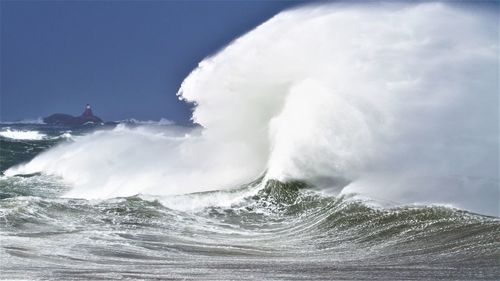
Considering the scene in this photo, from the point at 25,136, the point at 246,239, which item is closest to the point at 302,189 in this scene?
the point at 246,239

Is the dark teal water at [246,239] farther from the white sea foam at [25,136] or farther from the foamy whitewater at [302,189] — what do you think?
the white sea foam at [25,136]

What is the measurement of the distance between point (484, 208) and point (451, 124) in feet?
21.4

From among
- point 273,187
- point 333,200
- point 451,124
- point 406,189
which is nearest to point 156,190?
point 273,187

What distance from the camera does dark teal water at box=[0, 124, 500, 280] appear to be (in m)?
9.37

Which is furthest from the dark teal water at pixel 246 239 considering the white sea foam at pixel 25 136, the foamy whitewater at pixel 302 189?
the white sea foam at pixel 25 136

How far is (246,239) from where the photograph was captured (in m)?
12.9

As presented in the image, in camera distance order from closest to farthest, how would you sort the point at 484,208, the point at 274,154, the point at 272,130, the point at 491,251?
the point at 491,251, the point at 484,208, the point at 274,154, the point at 272,130

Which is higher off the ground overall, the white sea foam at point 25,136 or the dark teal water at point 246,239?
the white sea foam at point 25,136

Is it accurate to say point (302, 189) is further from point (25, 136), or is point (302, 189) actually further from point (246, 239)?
point (25, 136)

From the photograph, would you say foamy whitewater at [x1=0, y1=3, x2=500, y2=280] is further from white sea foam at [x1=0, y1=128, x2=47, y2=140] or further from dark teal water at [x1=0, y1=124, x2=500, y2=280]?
white sea foam at [x1=0, y1=128, x2=47, y2=140]

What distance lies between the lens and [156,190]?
69.8ft

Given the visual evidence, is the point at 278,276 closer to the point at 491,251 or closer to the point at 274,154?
the point at 491,251

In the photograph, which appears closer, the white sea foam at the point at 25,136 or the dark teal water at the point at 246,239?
the dark teal water at the point at 246,239

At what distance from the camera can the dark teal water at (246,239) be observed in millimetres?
9367
